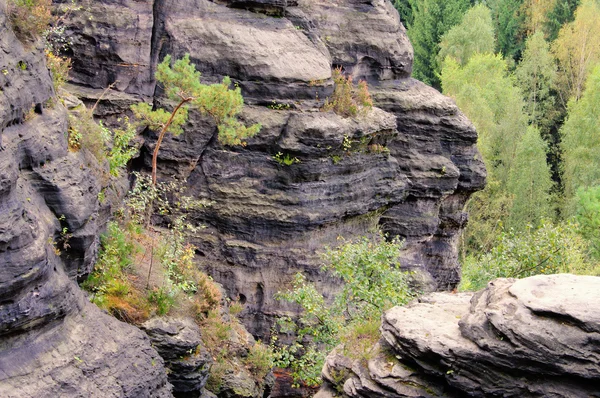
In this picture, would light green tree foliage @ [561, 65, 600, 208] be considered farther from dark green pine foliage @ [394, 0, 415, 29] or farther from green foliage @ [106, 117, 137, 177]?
green foliage @ [106, 117, 137, 177]

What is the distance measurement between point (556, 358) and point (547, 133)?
4154 centimetres

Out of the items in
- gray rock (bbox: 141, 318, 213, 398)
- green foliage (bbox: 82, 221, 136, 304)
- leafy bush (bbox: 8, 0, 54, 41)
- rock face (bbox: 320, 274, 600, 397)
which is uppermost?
leafy bush (bbox: 8, 0, 54, 41)

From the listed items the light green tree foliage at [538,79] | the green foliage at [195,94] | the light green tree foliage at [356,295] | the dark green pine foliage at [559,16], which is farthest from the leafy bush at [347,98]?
the dark green pine foliage at [559,16]

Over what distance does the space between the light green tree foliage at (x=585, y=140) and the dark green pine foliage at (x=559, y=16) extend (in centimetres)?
1247

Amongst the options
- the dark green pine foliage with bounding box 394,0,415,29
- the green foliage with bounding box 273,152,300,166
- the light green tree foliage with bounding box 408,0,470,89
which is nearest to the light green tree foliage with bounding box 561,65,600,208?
the light green tree foliage with bounding box 408,0,470,89

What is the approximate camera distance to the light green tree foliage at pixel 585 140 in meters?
42.7

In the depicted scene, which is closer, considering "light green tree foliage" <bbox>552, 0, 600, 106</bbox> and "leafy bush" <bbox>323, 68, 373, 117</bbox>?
"leafy bush" <bbox>323, 68, 373, 117</bbox>

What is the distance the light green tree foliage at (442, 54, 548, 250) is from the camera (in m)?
44.0

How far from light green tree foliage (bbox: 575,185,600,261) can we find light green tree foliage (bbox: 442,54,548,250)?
4.73m

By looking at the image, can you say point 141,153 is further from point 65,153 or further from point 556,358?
point 556,358

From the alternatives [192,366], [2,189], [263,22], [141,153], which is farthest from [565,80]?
[2,189]

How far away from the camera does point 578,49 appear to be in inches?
1987

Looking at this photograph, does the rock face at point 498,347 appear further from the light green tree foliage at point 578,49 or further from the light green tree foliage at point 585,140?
the light green tree foliage at point 578,49

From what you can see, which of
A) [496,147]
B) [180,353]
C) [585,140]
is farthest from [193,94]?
[496,147]
